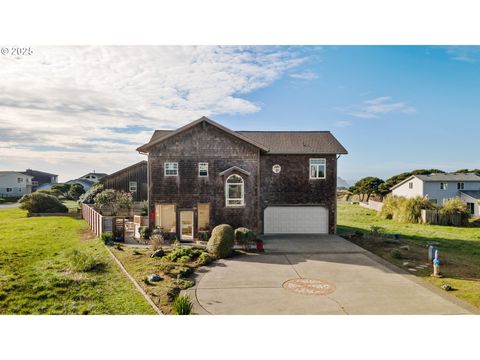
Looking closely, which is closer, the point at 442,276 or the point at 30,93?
the point at 30,93

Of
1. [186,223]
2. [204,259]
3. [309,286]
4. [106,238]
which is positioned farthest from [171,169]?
[309,286]

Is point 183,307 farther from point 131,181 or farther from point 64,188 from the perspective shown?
point 64,188

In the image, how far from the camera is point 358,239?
16.8 metres

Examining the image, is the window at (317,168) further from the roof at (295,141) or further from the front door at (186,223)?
the front door at (186,223)

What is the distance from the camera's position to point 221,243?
12.7 metres

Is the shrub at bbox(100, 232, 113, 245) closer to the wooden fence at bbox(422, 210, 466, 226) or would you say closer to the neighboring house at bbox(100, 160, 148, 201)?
the neighboring house at bbox(100, 160, 148, 201)

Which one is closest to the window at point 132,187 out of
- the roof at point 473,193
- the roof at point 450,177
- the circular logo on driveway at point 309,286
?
the circular logo on driveway at point 309,286

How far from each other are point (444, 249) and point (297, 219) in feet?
23.4

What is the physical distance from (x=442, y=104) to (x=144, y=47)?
9.20 m

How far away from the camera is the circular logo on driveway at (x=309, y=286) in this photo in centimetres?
890

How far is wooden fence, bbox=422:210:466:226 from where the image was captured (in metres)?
23.3

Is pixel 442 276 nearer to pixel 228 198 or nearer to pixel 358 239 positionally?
pixel 358 239
